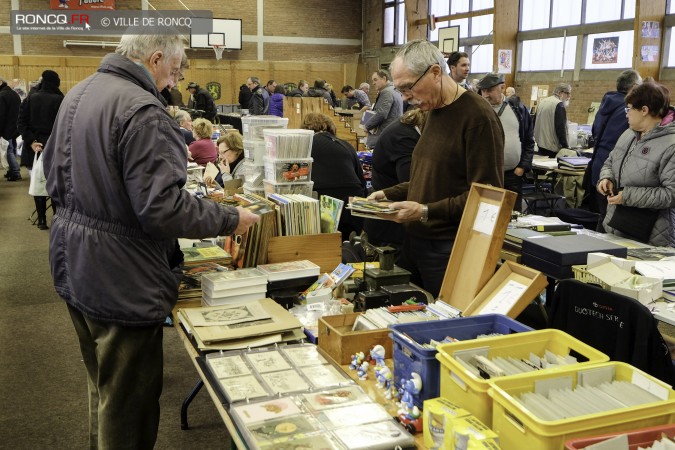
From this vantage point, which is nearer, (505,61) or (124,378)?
(124,378)

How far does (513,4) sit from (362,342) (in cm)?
1549

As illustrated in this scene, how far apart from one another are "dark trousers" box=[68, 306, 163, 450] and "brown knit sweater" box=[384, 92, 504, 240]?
3.93 feet

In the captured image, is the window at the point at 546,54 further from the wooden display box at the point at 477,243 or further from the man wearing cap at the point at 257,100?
the wooden display box at the point at 477,243

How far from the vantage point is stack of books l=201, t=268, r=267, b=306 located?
2.60 m

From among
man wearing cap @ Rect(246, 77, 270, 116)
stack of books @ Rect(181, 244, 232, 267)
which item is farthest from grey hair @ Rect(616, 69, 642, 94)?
man wearing cap @ Rect(246, 77, 270, 116)

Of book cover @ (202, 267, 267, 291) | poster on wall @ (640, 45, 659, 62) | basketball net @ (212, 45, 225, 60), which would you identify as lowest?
book cover @ (202, 267, 267, 291)

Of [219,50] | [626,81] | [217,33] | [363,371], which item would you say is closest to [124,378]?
[363,371]

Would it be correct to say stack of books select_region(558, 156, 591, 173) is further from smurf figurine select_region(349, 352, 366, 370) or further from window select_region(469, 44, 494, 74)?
window select_region(469, 44, 494, 74)

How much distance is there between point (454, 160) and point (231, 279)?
101 cm

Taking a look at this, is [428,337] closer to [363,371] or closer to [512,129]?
[363,371]

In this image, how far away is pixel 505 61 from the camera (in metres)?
16.0

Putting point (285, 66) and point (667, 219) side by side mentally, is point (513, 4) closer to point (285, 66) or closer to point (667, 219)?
point (285, 66)

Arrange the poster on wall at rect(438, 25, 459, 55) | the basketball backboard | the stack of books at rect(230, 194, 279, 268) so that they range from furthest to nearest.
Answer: the basketball backboard < the poster on wall at rect(438, 25, 459, 55) < the stack of books at rect(230, 194, 279, 268)

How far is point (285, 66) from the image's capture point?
837 inches
